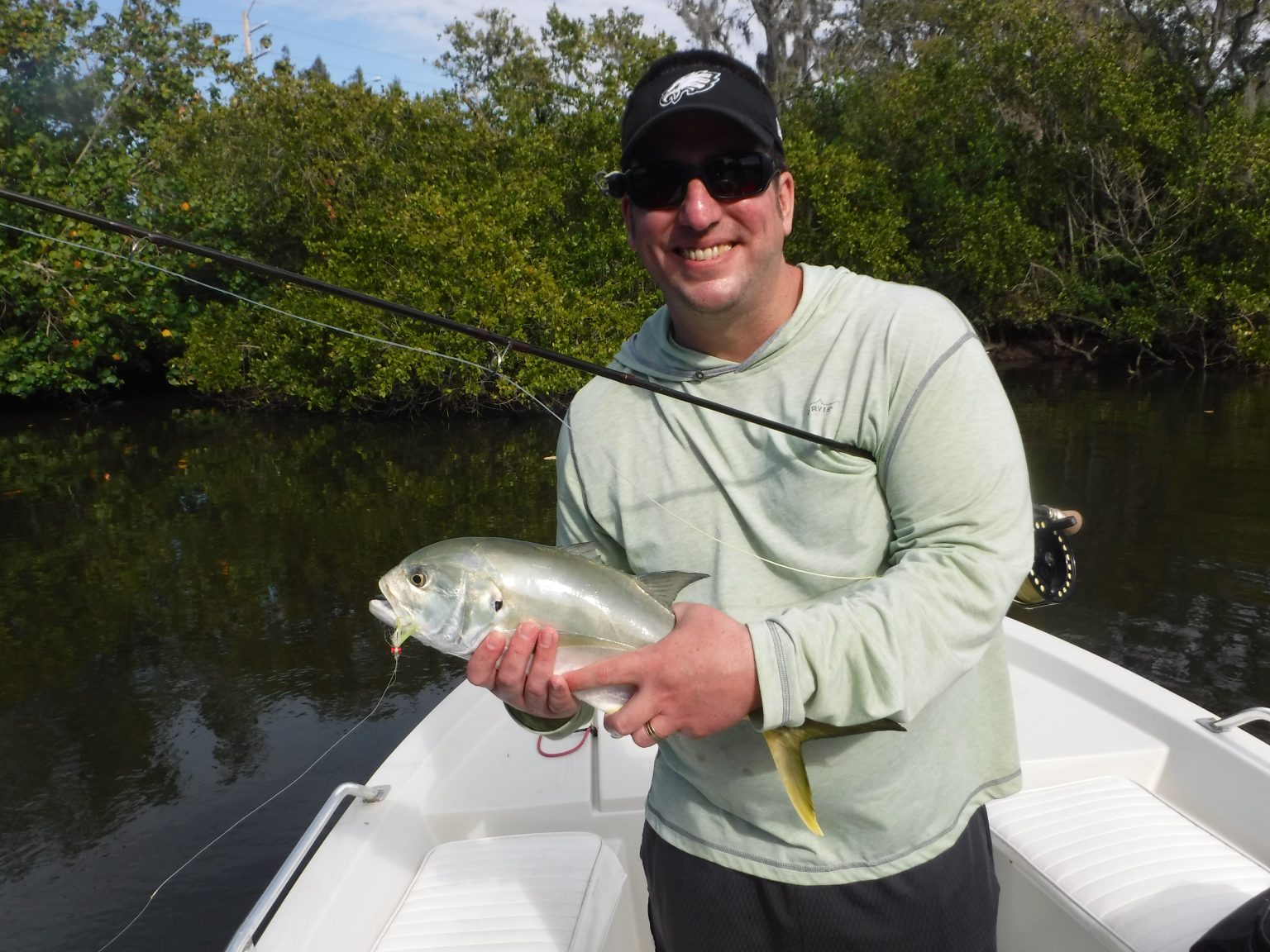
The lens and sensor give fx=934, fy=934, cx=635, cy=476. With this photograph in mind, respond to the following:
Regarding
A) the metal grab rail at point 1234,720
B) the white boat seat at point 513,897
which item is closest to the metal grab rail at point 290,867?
the white boat seat at point 513,897

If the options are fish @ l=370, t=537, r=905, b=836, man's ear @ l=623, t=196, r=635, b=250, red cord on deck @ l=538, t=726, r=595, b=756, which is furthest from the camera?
red cord on deck @ l=538, t=726, r=595, b=756

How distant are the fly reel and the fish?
5.13 ft

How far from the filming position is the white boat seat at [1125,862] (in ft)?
7.95

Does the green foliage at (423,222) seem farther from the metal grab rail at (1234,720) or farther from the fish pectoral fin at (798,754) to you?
the fish pectoral fin at (798,754)

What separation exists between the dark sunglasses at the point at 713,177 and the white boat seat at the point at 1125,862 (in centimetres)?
200

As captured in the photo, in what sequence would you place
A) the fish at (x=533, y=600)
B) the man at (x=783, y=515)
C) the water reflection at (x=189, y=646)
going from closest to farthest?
1. the man at (x=783, y=515)
2. the fish at (x=533, y=600)
3. the water reflection at (x=189, y=646)

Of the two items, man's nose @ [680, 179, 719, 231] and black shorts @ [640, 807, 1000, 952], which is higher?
man's nose @ [680, 179, 719, 231]

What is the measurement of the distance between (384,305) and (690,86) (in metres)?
1.19

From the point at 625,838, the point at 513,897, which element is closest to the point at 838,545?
the point at 513,897

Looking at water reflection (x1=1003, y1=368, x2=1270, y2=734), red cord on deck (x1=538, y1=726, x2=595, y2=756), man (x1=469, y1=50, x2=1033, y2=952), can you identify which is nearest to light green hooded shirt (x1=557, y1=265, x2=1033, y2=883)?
man (x1=469, y1=50, x2=1033, y2=952)

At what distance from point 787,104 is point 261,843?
27214mm

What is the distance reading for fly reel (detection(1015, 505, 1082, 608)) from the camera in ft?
9.80

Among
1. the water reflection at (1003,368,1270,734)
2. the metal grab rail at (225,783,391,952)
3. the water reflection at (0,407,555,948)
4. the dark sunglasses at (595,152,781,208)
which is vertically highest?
Result: the dark sunglasses at (595,152,781,208)

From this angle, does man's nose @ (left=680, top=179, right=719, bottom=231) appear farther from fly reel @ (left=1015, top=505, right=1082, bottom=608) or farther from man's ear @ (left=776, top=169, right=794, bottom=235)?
fly reel @ (left=1015, top=505, right=1082, bottom=608)
